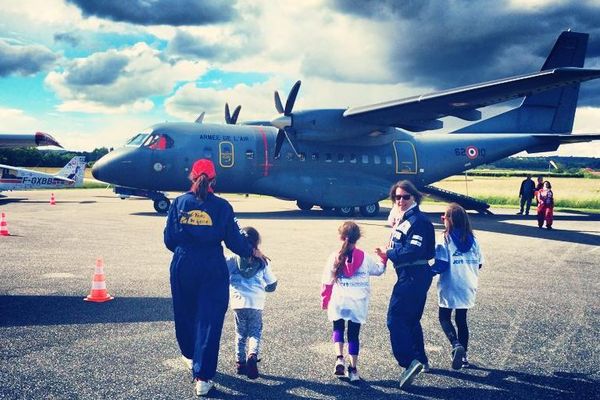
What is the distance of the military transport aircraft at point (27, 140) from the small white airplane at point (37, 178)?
581 inches

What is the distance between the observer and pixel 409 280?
516 centimetres

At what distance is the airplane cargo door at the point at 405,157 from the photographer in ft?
78.5

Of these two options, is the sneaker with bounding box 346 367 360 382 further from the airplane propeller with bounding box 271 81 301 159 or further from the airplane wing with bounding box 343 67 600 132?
the airplane propeller with bounding box 271 81 301 159

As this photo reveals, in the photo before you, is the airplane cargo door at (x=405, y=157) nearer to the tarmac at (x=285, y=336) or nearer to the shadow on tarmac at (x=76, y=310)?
the tarmac at (x=285, y=336)

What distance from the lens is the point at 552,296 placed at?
868cm

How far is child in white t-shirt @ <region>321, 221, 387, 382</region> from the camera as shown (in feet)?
16.9

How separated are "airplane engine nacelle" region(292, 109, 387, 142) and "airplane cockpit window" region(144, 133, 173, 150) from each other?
4.97m

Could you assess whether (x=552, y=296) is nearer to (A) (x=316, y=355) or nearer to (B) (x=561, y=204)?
(A) (x=316, y=355)

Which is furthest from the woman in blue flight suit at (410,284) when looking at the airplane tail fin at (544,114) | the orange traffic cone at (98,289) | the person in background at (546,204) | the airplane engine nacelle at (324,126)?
the airplane tail fin at (544,114)

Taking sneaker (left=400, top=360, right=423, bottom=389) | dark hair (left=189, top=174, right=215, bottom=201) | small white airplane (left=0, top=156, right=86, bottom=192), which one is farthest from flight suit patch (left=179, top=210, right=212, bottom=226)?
small white airplane (left=0, top=156, right=86, bottom=192)

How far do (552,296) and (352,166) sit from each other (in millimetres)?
14781

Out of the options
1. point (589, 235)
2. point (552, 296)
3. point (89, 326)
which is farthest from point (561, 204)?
Answer: point (89, 326)

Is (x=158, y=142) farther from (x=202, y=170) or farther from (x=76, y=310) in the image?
(x=202, y=170)

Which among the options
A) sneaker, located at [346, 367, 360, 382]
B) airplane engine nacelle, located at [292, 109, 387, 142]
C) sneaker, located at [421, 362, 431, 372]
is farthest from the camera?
airplane engine nacelle, located at [292, 109, 387, 142]
